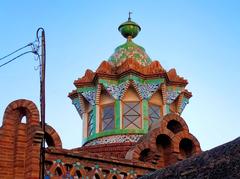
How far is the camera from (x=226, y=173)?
8.92 meters

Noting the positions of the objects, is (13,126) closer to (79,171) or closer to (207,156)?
(79,171)

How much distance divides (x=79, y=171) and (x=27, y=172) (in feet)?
4.99

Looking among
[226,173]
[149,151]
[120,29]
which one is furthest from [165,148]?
[120,29]

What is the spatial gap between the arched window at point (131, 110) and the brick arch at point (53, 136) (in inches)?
177

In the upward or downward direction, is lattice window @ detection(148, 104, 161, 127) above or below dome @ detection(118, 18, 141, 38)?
below

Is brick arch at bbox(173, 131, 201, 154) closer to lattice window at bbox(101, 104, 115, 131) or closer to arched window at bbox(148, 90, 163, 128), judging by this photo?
arched window at bbox(148, 90, 163, 128)

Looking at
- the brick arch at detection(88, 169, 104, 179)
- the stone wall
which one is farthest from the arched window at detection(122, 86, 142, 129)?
the stone wall

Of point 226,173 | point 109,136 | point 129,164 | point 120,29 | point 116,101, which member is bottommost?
point 226,173

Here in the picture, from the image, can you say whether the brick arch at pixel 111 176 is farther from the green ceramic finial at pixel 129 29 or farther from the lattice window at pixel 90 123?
the green ceramic finial at pixel 129 29

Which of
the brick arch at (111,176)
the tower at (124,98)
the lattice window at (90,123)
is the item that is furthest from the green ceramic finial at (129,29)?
the brick arch at (111,176)

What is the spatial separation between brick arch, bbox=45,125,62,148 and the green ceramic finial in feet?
26.1

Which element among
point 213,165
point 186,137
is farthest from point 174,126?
point 213,165

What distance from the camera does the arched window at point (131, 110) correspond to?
695 inches

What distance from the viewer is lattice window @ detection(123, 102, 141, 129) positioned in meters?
17.6
